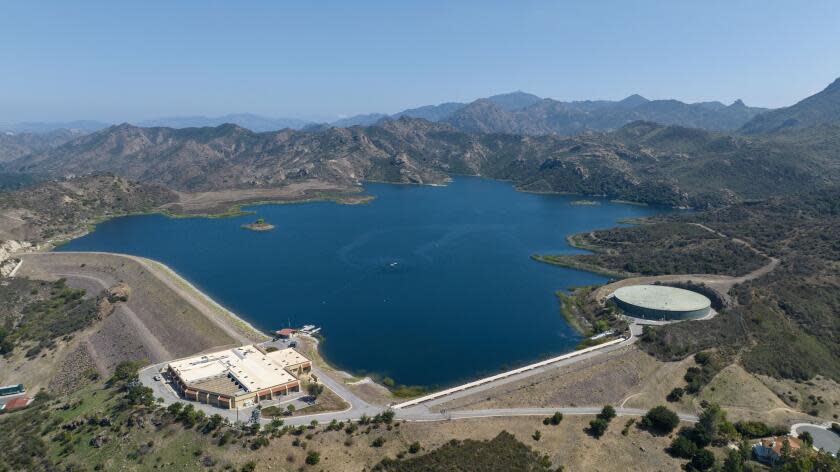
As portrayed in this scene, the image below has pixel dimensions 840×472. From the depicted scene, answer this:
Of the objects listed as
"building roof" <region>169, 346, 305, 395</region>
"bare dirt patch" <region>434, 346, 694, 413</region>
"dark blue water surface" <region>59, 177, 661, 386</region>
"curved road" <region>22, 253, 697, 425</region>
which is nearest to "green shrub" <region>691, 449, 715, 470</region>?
"curved road" <region>22, 253, 697, 425</region>

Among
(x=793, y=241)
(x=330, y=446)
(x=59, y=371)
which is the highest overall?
(x=793, y=241)

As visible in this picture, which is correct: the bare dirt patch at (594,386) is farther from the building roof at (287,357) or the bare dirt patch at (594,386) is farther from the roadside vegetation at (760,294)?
the building roof at (287,357)

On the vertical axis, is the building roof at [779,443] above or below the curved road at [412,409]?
above

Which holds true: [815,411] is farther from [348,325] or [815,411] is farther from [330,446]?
[348,325]

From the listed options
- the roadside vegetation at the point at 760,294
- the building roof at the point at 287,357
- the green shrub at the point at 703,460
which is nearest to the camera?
the green shrub at the point at 703,460

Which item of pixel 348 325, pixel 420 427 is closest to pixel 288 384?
pixel 420 427

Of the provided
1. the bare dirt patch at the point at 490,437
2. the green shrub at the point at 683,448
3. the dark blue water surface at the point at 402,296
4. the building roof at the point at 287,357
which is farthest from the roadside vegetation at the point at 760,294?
the building roof at the point at 287,357
